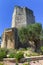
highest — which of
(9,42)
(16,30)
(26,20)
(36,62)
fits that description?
(26,20)

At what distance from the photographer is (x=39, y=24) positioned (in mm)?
30062

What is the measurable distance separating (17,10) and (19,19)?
118 inches

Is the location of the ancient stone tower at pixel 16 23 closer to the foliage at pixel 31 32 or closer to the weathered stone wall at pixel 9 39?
the weathered stone wall at pixel 9 39

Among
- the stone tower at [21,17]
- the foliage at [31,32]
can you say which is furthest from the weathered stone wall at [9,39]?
the stone tower at [21,17]

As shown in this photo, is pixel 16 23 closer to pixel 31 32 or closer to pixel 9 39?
pixel 9 39

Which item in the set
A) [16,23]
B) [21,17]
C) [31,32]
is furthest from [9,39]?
[21,17]

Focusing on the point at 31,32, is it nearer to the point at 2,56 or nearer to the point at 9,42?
the point at 9,42

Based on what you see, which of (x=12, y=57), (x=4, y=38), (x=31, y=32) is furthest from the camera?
(x=4, y=38)

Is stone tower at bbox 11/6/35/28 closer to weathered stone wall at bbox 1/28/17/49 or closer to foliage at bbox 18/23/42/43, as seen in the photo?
weathered stone wall at bbox 1/28/17/49

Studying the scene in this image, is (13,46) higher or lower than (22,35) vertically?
lower

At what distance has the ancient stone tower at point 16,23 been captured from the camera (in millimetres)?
33031

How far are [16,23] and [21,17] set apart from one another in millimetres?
1895

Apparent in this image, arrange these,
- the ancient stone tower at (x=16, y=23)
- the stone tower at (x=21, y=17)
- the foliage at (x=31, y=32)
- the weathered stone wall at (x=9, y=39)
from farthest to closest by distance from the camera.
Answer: the stone tower at (x=21, y=17) < the ancient stone tower at (x=16, y=23) < the weathered stone wall at (x=9, y=39) < the foliage at (x=31, y=32)

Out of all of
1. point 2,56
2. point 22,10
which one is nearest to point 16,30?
point 22,10
